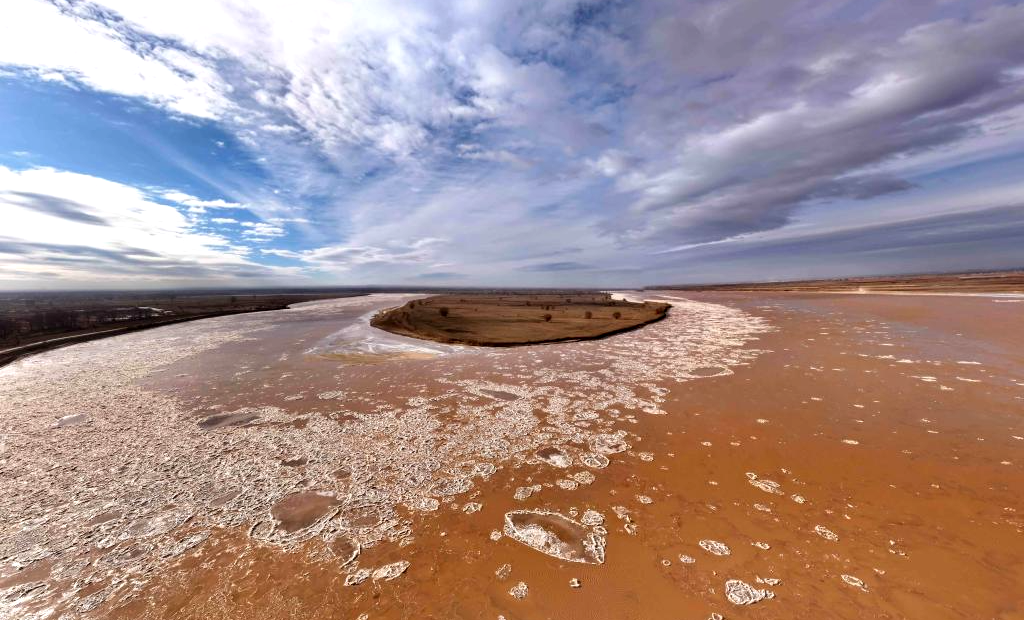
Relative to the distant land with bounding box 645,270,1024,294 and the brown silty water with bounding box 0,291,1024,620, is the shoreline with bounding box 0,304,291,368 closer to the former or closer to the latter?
the brown silty water with bounding box 0,291,1024,620

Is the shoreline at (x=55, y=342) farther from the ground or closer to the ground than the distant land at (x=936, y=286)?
farther from the ground

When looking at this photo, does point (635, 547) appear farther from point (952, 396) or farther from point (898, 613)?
point (952, 396)

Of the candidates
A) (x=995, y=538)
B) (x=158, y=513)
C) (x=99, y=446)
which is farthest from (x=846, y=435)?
(x=99, y=446)

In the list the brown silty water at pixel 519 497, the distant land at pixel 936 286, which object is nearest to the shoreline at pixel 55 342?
the brown silty water at pixel 519 497

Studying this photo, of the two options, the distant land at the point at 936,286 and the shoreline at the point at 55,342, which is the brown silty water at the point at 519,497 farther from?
the distant land at the point at 936,286

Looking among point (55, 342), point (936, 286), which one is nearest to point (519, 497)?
point (55, 342)

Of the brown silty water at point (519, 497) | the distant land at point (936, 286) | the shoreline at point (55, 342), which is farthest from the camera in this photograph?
the distant land at point (936, 286)

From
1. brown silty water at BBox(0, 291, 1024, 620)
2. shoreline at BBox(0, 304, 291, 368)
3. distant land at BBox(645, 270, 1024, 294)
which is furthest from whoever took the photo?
distant land at BBox(645, 270, 1024, 294)

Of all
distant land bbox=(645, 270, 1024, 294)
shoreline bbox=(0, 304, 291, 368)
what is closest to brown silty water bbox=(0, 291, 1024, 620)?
shoreline bbox=(0, 304, 291, 368)
